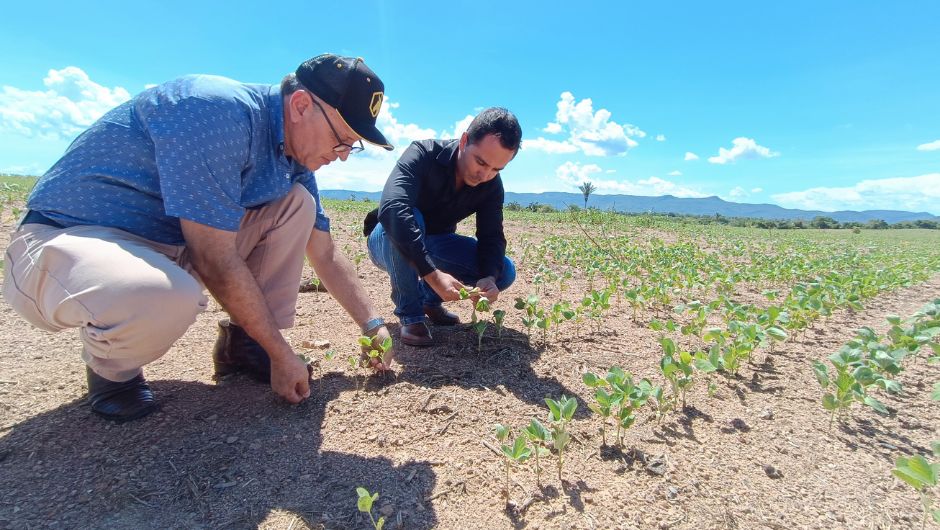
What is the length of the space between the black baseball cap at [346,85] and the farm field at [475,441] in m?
1.07

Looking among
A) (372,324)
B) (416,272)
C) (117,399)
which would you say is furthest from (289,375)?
(416,272)

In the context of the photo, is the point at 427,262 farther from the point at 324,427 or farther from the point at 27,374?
the point at 27,374

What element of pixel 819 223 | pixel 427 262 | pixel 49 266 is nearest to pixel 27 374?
pixel 49 266

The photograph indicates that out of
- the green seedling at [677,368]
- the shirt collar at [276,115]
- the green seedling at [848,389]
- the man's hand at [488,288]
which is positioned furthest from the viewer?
the man's hand at [488,288]

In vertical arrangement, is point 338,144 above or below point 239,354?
above

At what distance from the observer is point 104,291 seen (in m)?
1.34

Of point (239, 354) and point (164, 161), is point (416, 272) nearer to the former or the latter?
point (239, 354)

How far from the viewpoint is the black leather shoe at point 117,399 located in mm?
1575

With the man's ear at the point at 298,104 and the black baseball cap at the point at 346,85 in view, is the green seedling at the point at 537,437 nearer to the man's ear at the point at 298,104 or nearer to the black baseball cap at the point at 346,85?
the black baseball cap at the point at 346,85

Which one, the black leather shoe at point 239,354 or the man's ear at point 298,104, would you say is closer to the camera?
the man's ear at point 298,104

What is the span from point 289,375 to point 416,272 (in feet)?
3.46

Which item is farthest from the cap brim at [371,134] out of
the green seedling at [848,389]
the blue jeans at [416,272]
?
the green seedling at [848,389]

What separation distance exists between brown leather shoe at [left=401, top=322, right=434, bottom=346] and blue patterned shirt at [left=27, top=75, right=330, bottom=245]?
3.92 feet

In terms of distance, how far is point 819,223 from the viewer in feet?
113
